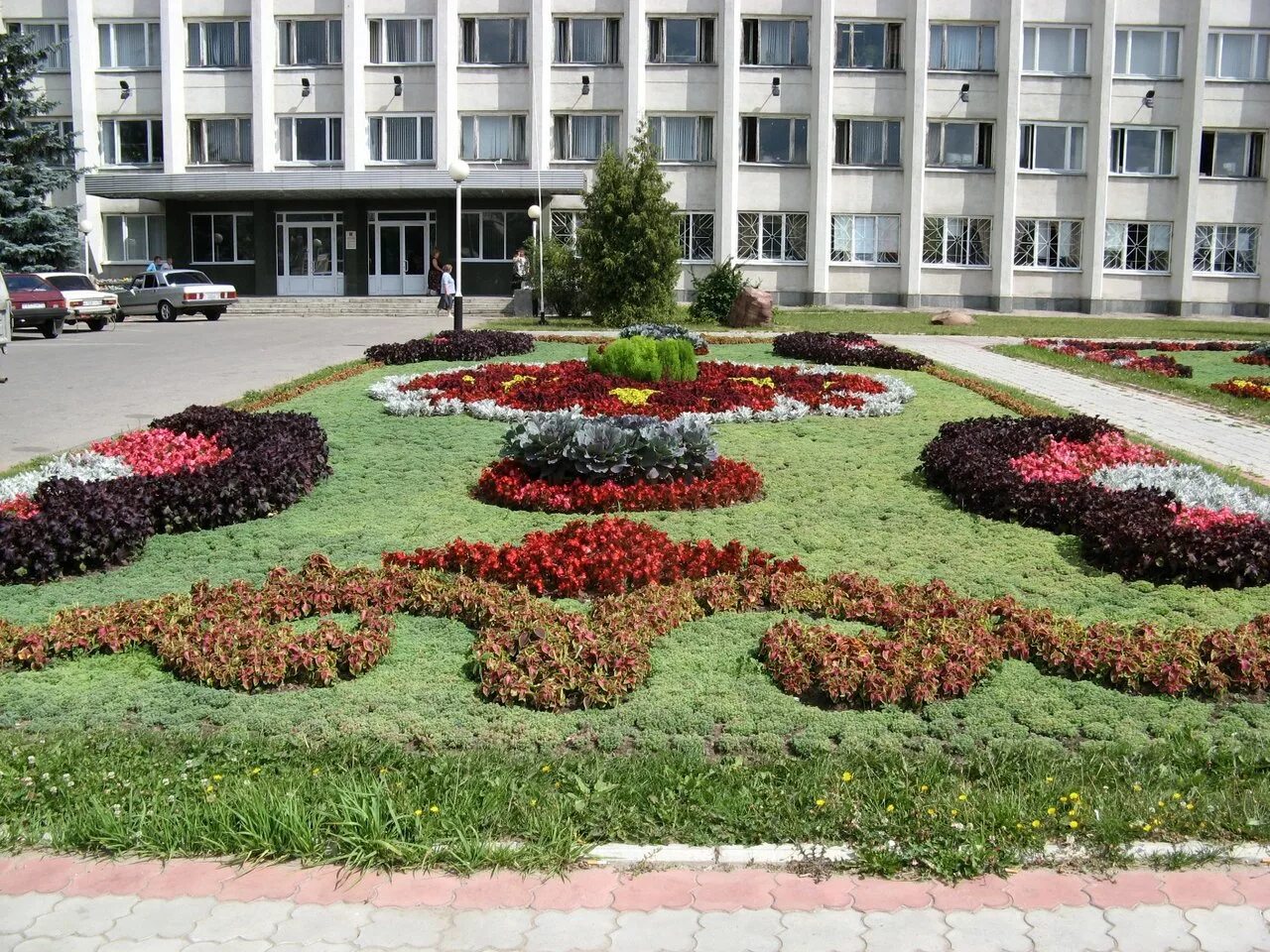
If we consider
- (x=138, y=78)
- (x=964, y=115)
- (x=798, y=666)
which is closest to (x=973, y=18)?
(x=964, y=115)

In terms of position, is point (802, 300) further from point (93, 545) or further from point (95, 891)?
point (95, 891)

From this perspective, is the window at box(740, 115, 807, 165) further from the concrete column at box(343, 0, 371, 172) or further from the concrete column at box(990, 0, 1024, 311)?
the concrete column at box(343, 0, 371, 172)

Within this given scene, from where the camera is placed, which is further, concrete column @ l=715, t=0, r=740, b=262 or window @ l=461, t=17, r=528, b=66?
window @ l=461, t=17, r=528, b=66

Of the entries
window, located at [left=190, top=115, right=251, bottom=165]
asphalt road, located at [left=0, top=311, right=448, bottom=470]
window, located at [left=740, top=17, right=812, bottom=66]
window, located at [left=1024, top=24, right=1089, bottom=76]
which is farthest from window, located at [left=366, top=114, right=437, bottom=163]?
window, located at [left=1024, top=24, right=1089, bottom=76]

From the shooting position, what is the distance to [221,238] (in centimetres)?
4397

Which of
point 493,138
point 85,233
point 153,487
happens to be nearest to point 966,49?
point 493,138

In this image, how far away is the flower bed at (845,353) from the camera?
17859 mm

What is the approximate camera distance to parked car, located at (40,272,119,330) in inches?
1239

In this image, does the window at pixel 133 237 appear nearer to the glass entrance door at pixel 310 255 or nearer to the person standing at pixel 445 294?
the glass entrance door at pixel 310 255

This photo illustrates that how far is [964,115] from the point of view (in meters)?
40.7

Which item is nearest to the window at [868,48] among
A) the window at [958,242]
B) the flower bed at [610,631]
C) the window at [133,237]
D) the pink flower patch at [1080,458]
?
the window at [958,242]

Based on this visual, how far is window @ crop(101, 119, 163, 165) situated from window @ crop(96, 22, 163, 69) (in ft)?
5.97

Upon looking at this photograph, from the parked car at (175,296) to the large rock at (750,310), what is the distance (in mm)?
15806

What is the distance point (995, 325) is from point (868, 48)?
1298cm
